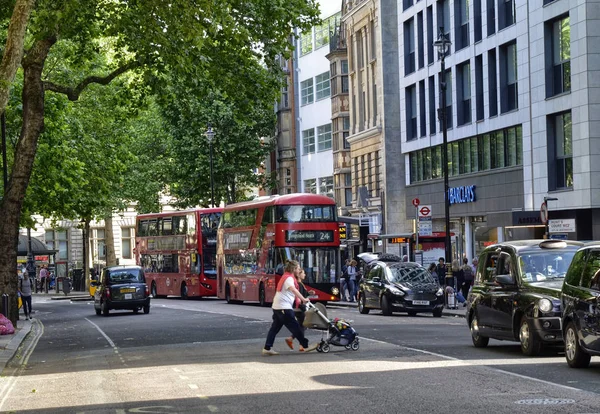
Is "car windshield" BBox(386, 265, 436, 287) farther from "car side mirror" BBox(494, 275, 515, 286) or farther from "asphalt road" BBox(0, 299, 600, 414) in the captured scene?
"car side mirror" BBox(494, 275, 515, 286)

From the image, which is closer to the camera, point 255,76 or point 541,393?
point 541,393

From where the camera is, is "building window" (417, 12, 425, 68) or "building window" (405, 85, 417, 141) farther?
"building window" (405, 85, 417, 141)

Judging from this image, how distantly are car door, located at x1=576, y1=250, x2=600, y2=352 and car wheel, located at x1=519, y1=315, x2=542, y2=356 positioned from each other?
2614 millimetres

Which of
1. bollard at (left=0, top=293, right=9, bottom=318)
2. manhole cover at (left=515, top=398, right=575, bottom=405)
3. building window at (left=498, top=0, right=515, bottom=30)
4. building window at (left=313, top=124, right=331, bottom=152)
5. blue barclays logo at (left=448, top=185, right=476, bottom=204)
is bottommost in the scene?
manhole cover at (left=515, top=398, right=575, bottom=405)

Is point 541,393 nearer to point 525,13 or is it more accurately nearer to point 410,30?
point 525,13

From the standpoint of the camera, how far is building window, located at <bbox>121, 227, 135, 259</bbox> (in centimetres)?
11056

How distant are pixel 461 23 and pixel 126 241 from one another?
60.5 metres

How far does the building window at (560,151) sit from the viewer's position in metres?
45.0

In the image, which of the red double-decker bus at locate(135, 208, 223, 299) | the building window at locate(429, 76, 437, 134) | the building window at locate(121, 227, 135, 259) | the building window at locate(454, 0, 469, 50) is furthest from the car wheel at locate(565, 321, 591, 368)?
the building window at locate(121, 227, 135, 259)

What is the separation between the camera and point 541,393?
1520 centimetres

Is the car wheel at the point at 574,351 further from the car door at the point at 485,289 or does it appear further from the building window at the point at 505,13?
the building window at the point at 505,13

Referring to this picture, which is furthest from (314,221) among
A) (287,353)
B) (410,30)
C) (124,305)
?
(287,353)

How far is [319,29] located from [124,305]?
123 feet

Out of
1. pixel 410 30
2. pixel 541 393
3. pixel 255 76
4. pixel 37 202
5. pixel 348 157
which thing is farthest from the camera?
pixel 348 157
